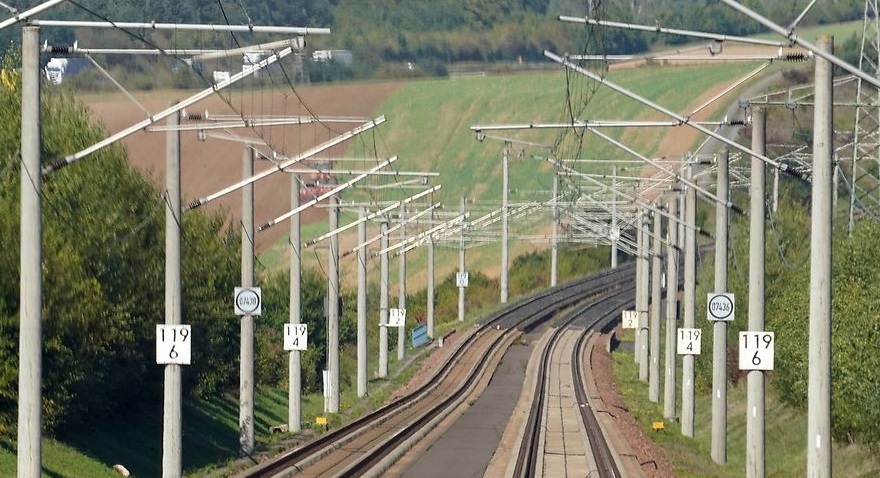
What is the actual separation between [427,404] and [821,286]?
38.2m

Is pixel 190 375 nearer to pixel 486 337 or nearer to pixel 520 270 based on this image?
pixel 486 337

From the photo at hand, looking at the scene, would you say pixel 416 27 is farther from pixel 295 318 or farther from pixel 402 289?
pixel 402 289

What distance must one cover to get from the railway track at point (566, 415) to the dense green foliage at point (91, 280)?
10.3 m

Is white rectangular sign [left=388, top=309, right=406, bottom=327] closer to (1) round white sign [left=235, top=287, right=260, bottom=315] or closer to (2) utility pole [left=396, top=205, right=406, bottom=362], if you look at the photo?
(2) utility pole [left=396, top=205, right=406, bottom=362]

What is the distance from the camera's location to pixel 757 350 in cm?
3125

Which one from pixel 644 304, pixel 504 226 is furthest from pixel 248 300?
pixel 504 226

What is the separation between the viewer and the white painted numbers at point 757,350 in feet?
102

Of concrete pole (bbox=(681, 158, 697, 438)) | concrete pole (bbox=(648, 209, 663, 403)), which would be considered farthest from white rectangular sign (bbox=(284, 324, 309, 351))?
concrete pole (bbox=(648, 209, 663, 403))

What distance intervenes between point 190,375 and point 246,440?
469 inches

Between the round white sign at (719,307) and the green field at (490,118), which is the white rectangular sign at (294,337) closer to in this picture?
the round white sign at (719,307)

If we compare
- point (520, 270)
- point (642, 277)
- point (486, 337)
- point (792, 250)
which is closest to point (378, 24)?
point (642, 277)

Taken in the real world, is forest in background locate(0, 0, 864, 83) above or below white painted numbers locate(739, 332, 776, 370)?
above

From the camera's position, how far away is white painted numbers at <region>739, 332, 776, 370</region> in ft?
102

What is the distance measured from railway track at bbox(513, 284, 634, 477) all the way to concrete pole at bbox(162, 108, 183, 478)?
25.5 ft
